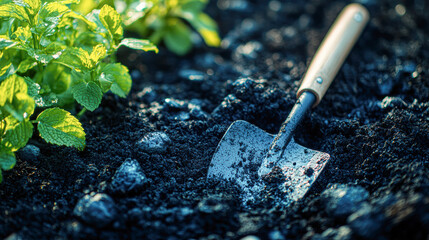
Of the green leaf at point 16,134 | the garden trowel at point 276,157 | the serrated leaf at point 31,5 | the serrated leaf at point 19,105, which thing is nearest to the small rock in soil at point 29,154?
the green leaf at point 16,134

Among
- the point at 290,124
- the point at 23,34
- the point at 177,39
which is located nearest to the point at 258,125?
the point at 290,124

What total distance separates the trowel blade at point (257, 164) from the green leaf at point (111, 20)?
87 cm

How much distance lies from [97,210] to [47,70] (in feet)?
3.59

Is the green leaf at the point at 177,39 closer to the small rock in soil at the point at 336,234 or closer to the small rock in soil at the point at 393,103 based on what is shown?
the small rock in soil at the point at 393,103

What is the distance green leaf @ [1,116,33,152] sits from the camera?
162 centimetres

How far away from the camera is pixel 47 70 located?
2162 millimetres

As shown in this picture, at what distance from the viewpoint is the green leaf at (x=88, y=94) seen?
184 cm

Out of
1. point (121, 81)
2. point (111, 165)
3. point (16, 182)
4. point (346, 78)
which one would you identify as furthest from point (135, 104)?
point (346, 78)

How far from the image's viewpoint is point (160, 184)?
1.83 metres

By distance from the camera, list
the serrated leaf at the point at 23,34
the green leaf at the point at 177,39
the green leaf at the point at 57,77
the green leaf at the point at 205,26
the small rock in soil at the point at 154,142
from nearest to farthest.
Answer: the serrated leaf at the point at 23,34, the small rock in soil at the point at 154,142, the green leaf at the point at 57,77, the green leaf at the point at 205,26, the green leaf at the point at 177,39

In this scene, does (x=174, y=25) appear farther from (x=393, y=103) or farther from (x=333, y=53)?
(x=393, y=103)

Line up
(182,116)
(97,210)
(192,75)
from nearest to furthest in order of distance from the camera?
1. (97,210)
2. (182,116)
3. (192,75)

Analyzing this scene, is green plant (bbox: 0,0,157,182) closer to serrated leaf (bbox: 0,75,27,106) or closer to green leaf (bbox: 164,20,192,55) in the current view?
serrated leaf (bbox: 0,75,27,106)

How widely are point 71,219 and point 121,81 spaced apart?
87cm
